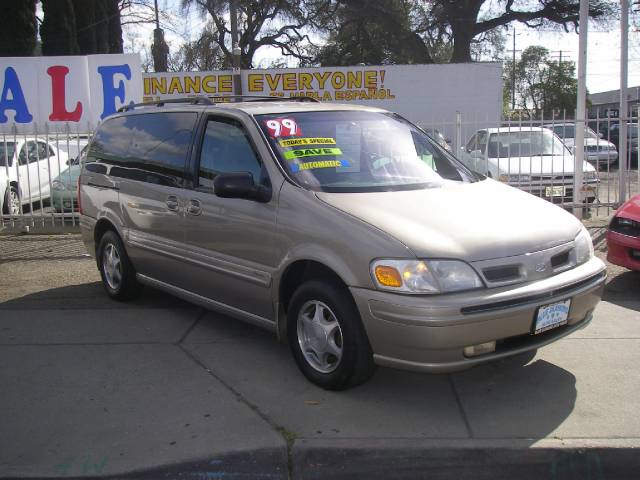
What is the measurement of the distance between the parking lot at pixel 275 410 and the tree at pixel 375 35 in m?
29.1

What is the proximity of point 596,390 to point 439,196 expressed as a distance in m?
1.54

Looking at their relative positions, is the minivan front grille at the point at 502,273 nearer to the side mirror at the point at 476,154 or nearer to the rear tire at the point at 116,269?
the rear tire at the point at 116,269

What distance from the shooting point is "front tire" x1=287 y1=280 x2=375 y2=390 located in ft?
12.2

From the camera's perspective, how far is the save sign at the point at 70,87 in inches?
432

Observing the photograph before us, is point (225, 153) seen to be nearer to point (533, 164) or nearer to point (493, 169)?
point (493, 169)

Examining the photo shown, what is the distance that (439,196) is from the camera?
13.6 ft

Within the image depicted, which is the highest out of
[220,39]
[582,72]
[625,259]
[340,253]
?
[220,39]

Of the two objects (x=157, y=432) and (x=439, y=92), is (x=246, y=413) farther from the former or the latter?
(x=439, y=92)

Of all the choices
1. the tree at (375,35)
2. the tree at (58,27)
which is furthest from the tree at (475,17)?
the tree at (58,27)

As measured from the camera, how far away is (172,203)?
5078mm

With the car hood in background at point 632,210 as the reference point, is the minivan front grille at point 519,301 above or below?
below

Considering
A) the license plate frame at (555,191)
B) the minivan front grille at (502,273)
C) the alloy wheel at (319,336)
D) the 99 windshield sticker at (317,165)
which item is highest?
the 99 windshield sticker at (317,165)

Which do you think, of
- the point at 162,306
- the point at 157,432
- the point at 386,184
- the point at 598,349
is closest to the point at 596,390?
the point at 598,349

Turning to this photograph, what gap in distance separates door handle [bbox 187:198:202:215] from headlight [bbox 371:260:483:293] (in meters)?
1.84
